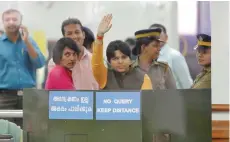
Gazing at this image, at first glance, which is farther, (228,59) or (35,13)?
(35,13)

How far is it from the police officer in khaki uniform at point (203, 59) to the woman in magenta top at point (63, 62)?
834mm

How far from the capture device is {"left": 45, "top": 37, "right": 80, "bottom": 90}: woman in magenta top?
2.65 m

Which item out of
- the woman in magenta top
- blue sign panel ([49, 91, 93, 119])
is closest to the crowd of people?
the woman in magenta top

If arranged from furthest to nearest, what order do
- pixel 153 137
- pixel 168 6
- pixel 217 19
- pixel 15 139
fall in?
pixel 168 6 < pixel 217 19 < pixel 15 139 < pixel 153 137

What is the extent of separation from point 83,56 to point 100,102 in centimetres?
57

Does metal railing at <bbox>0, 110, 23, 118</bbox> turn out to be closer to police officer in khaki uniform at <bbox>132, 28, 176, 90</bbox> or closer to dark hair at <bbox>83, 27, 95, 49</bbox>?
dark hair at <bbox>83, 27, 95, 49</bbox>

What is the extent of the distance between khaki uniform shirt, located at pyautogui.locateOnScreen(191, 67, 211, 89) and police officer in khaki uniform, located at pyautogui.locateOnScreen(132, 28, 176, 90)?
158 millimetres

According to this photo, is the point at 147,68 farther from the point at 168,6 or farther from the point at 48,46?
the point at 48,46

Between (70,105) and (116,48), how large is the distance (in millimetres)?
591

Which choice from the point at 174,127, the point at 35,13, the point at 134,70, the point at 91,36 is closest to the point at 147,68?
the point at 134,70

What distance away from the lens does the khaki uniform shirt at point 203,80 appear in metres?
2.54

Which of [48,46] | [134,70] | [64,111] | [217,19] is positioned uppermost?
[217,19]

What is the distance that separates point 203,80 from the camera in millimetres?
2578

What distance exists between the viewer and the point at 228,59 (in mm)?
2455
